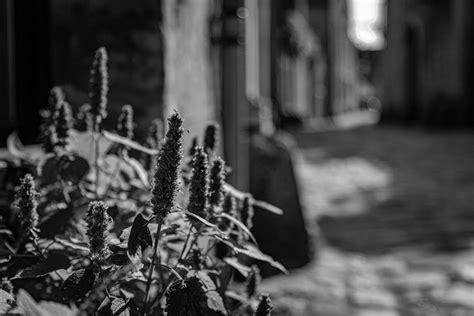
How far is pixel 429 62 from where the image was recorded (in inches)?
850

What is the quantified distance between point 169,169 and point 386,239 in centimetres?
492

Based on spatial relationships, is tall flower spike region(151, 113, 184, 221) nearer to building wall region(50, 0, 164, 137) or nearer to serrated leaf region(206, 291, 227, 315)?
serrated leaf region(206, 291, 227, 315)

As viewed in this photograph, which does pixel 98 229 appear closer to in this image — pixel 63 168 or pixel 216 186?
pixel 216 186

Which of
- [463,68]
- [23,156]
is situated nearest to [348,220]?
[23,156]

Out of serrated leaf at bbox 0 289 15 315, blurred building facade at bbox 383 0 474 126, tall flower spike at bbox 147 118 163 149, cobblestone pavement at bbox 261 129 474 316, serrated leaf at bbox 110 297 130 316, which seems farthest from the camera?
blurred building facade at bbox 383 0 474 126

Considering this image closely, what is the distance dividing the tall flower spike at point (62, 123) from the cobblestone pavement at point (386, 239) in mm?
2216

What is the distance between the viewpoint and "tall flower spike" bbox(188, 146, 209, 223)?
132 cm

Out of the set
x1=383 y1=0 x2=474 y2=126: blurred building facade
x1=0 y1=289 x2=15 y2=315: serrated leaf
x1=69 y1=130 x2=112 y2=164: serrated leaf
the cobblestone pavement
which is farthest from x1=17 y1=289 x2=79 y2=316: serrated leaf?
x1=383 y1=0 x2=474 y2=126: blurred building facade

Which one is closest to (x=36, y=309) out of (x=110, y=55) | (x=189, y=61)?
(x=110, y=55)

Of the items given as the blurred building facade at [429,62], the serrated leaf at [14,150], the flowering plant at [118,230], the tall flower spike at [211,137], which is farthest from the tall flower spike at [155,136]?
the blurred building facade at [429,62]

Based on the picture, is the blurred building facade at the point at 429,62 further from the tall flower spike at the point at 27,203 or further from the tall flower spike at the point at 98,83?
the tall flower spike at the point at 27,203

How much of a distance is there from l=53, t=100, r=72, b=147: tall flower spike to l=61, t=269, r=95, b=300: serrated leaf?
579 mm

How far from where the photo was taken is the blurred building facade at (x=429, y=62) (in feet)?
62.3

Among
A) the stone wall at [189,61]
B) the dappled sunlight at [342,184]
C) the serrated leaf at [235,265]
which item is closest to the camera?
the serrated leaf at [235,265]
